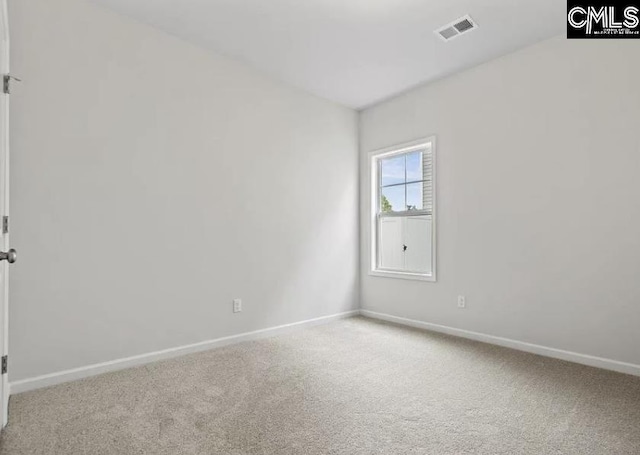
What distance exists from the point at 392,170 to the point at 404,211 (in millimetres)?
534

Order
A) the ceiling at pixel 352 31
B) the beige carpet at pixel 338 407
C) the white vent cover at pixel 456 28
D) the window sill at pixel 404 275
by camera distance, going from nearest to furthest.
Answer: the beige carpet at pixel 338 407, the ceiling at pixel 352 31, the white vent cover at pixel 456 28, the window sill at pixel 404 275

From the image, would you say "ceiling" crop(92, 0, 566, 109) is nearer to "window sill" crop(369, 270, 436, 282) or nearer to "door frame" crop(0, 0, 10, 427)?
"door frame" crop(0, 0, 10, 427)

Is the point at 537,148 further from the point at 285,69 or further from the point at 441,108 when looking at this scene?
the point at 285,69

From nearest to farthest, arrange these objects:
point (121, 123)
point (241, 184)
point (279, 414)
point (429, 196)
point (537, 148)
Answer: point (279, 414) → point (121, 123) → point (537, 148) → point (241, 184) → point (429, 196)

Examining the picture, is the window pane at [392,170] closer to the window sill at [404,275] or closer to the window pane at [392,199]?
the window pane at [392,199]

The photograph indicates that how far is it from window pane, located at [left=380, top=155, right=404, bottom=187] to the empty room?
241mm

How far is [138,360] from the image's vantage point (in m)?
2.73

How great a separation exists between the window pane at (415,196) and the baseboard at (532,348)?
4.15 feet

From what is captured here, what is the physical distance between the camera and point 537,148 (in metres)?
3.02

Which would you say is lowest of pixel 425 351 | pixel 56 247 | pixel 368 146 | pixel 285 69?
pixel 425 351

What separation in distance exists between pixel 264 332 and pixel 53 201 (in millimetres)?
2057

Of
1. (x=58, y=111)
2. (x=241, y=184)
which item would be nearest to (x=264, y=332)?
(x=241, y=184)

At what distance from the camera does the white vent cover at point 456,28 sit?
2.75 m

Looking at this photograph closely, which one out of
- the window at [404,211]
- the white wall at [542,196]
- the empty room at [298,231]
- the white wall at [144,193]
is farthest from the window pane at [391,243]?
the white wall at [144,193]
